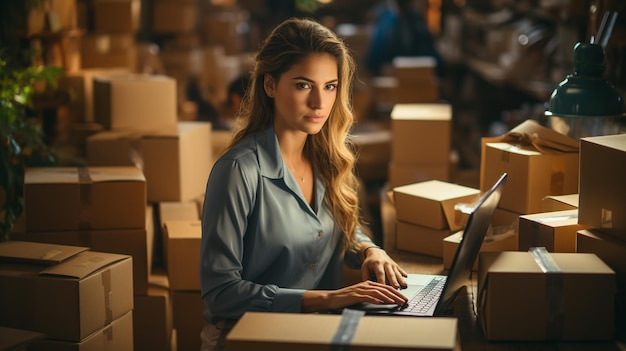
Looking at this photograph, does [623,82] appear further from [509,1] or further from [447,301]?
[509,1]

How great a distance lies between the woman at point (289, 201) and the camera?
82.2 inches

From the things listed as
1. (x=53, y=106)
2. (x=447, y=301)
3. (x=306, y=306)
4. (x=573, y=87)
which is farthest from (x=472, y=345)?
(x=53, y=106)

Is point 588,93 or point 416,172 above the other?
point 588,93

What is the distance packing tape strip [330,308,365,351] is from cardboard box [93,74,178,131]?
240cm

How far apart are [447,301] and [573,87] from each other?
85cm

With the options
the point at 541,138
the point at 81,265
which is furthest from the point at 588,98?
the point at 81,265

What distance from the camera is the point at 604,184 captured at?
2033mm

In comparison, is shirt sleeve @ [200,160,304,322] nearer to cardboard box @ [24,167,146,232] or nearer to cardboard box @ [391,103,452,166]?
cardboard box @ [24,167,146,232]

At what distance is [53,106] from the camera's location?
4438 mm

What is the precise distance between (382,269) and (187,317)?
4.02 feet

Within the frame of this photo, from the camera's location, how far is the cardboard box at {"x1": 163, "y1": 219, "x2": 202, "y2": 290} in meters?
3.17

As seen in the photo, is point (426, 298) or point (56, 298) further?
point (56, 298)

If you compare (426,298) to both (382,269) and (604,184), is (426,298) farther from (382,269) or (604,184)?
(604,184)

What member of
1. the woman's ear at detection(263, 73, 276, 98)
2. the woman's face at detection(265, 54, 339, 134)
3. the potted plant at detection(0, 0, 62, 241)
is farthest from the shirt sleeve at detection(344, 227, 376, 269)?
the potted plant at detection(0, 0, 62, 241)
